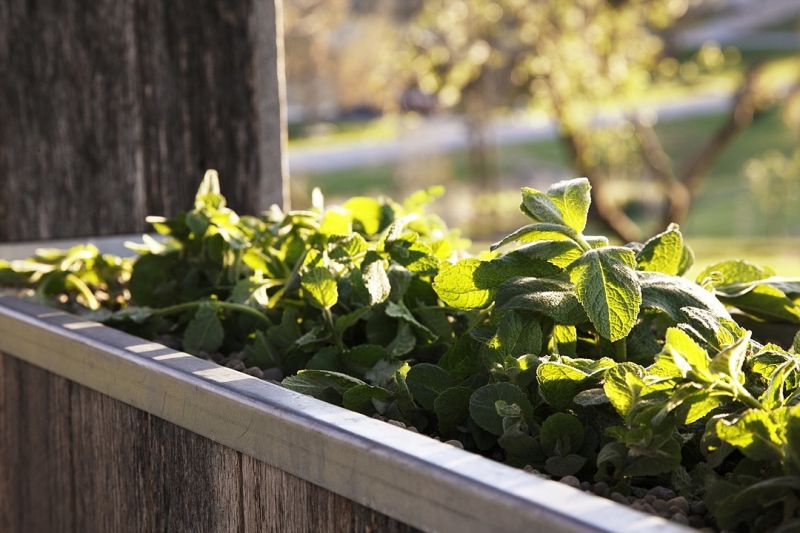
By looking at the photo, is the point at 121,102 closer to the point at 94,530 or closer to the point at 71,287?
the point at 71,287

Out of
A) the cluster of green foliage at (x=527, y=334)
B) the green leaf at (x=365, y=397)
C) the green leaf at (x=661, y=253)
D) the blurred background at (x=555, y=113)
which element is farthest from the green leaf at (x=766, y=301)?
the blurred background at (x=555, y=113)

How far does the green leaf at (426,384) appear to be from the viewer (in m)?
1.11

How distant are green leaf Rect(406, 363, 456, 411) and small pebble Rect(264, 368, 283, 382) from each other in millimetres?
278

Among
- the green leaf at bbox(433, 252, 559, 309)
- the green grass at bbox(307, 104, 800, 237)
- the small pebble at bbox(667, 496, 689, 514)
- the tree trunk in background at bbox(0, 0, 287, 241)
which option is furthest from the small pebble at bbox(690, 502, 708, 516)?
the green grass at bbox(307, 104, 800, 237)

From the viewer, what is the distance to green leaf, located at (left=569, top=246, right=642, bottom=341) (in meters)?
1.01

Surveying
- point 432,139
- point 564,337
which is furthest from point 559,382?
point 432,139

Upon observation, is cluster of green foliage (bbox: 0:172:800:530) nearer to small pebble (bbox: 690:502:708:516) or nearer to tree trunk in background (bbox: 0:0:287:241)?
small pebble (bbox: 690:502:708:516)

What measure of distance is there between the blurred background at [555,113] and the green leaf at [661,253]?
712 cm

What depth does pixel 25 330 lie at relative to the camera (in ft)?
5.06

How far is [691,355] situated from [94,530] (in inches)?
36.3

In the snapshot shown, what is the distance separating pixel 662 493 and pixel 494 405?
177 mm

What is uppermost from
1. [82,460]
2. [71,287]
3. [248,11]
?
[248,11]

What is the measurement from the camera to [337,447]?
903 mm

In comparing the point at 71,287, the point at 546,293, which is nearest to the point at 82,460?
A: the point at 71,287
